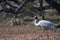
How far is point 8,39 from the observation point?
9727 millimetres

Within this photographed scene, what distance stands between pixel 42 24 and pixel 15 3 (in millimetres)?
8898

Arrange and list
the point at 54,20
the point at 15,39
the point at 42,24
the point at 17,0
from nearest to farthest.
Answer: the point at 15,39 < the point at 42,24 < the point at 54,20 < the point at 17,0

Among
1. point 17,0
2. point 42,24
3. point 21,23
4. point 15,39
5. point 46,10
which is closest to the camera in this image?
point 15,39

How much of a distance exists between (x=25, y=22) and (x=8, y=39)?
4968mm

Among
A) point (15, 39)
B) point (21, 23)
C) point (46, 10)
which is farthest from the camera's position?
point (46, 10)

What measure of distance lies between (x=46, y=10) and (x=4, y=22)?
194 inches

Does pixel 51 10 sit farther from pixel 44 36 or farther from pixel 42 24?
pixel 44 36

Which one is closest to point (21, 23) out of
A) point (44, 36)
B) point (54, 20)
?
point (54, 20)

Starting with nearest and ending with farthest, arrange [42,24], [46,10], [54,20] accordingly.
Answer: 1. [42,24]
2. [54,20]
3. [46,10]

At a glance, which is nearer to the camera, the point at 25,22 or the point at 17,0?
the point at 25,22

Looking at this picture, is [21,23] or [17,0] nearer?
[21,23]

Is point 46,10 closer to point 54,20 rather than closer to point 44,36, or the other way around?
point 54,20

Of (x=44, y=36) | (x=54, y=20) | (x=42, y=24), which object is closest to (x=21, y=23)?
(x=54, y=20)

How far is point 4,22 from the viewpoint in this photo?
48.9ft
